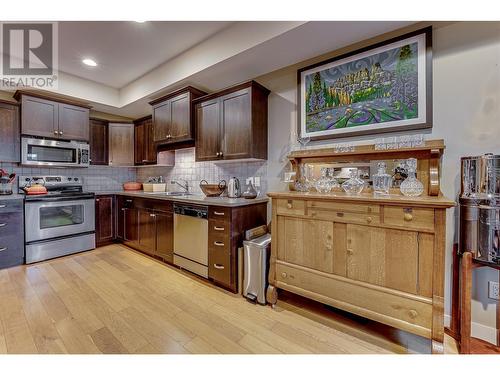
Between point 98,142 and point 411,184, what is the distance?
Result: 4511 mm

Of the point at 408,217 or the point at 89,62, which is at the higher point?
the point at 89,62

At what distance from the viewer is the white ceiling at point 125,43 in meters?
2.19

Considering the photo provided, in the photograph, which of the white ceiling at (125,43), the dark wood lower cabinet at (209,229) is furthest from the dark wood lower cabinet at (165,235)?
the white ceiling at (125,43)

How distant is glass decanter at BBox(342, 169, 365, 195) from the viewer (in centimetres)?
192

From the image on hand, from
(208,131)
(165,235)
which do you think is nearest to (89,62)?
(208,131)

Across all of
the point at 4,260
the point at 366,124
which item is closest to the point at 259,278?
the point at 366,124

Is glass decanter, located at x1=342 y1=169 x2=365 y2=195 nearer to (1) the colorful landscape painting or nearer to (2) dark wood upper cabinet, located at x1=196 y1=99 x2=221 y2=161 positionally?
(1) the colorful landscape painting

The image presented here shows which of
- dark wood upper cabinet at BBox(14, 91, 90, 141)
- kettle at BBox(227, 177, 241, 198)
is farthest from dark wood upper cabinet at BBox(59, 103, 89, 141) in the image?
kettle at BBox(227, 177, 241, 198)

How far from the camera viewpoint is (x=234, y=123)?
2.55m

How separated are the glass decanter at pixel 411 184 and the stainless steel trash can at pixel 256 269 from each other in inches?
47.5

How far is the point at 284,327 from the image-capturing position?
169 centimetres

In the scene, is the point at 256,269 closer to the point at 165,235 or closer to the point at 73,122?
the point at 165,235
